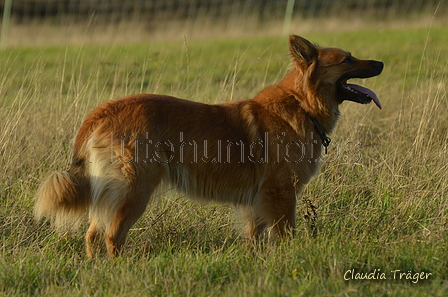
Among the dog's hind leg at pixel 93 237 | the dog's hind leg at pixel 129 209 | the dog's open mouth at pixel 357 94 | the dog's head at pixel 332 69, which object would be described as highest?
the dog's head at pixel 332 69

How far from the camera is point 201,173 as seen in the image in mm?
4090

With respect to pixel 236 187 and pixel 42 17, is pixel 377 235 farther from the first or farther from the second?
pixel 42 17

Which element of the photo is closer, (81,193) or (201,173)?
(81,193)

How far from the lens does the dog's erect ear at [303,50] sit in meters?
4.20

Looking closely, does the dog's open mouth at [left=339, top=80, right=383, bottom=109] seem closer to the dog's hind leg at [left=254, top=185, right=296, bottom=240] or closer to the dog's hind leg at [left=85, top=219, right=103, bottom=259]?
the dog's hind leg at [left=254, top=185, right=296, bottom=240]

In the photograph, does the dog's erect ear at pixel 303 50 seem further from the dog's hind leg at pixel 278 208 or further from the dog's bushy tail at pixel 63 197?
the dog's bushy tail at pixel 63 197

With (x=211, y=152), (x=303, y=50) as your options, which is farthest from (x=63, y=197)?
(x=303, y=50)

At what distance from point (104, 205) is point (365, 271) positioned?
1.77m

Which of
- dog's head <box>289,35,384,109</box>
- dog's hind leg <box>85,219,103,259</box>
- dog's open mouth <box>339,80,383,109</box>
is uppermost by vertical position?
dog's head <box>289,35,384,109</box>

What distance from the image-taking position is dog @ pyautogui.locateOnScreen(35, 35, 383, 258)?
12.3ft

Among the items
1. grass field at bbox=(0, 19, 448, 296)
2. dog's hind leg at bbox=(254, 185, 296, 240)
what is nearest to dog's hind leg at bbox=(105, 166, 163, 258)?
grass field at bbox=(0, 19, 448, 296)

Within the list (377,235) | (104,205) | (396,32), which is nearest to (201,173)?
(104,205)

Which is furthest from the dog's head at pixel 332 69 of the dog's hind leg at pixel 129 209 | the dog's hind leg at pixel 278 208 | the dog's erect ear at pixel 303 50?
the dog's hind leg at pixel 129 209

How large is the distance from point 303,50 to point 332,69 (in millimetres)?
269
